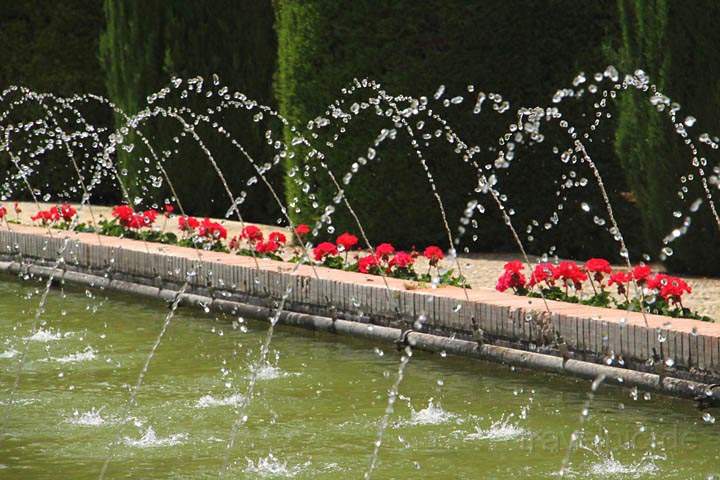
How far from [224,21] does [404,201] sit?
15.1 ft

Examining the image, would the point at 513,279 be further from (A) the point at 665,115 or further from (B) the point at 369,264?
(A) the point at 665,115

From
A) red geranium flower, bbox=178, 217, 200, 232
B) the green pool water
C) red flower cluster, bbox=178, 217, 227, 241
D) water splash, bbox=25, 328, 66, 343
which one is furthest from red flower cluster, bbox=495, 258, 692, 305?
red geranium flower, bbox=178, 217, 200, 232

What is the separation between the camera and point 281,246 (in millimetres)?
11000

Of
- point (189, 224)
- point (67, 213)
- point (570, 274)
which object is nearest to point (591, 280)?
point (570, 274)

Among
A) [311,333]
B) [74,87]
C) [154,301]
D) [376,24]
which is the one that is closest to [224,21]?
[74,87]

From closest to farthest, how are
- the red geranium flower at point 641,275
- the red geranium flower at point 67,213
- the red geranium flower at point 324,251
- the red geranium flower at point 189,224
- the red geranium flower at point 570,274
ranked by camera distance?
the red geranium flower at point 641,275 < the red geranium flower at point 570,274 < the red geranium flower at point 324,251 < the red geranium flower at point 189,224 < the red geranium flower at point 67,213

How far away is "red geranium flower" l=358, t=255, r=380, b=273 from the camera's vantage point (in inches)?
379

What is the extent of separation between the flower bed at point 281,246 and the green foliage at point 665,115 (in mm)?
1558

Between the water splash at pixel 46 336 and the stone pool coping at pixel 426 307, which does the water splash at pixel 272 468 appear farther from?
the water splash at pixel 46 336

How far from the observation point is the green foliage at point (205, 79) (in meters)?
15.7

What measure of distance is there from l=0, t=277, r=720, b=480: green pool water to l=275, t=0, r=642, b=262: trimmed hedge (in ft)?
10.0

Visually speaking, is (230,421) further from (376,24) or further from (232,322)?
(376,24)

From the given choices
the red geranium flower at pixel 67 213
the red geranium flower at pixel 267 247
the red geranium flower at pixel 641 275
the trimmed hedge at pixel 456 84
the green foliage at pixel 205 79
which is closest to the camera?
the red geranium flower at pixel 641 275

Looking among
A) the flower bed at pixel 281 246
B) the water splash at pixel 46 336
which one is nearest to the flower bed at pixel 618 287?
the flower bed at pixel 281 246
